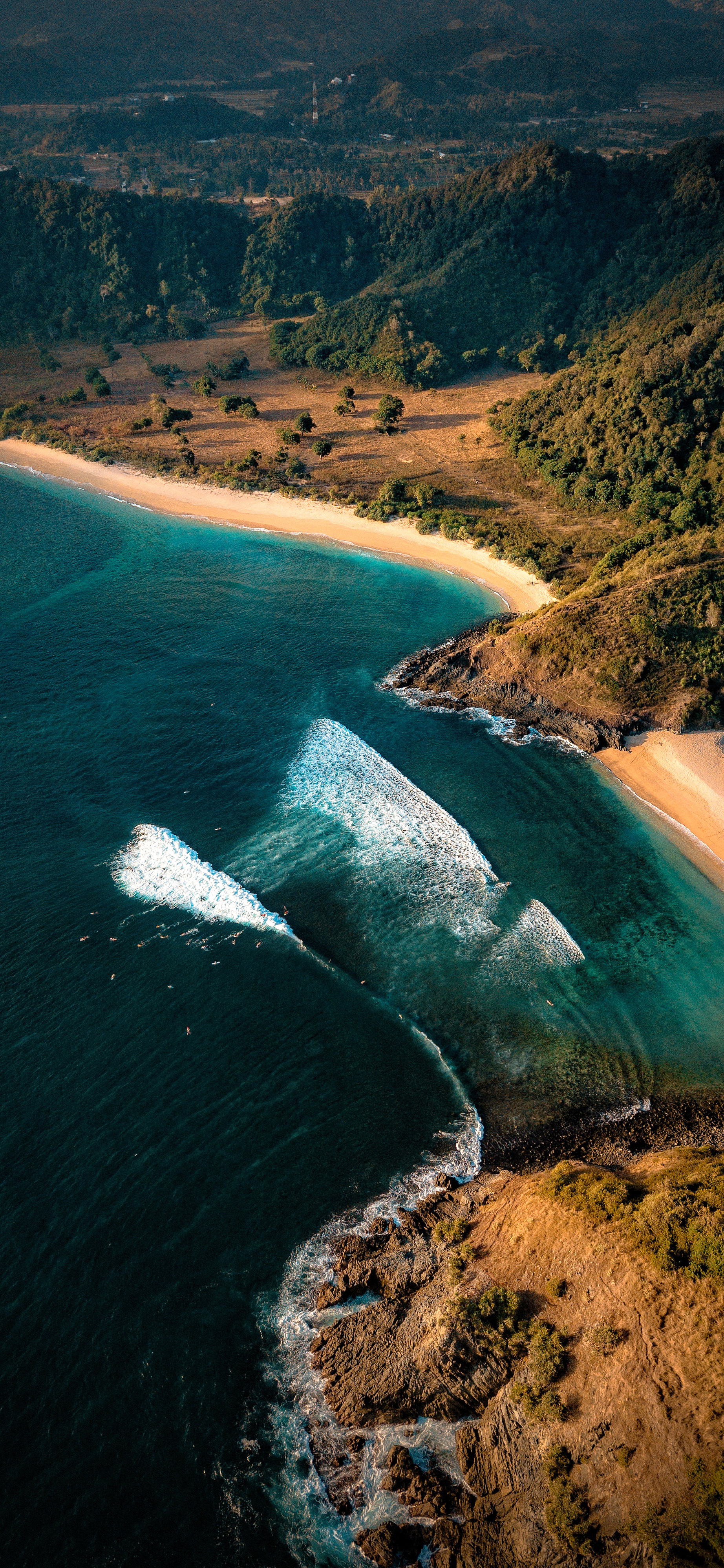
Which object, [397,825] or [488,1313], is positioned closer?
[488,1313]

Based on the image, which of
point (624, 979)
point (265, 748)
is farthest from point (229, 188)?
point (624, 979)

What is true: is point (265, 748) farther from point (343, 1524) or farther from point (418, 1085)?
point (343, 1524)

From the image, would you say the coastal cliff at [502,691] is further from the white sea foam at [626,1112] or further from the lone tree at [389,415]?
the lone tree at [389,415]

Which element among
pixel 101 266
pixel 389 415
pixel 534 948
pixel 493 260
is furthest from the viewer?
pixel 101 266

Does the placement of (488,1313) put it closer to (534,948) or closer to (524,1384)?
(524,1384)

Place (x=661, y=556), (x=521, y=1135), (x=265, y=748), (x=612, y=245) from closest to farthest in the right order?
(x=521, y=1135) < (x=265, y=748) < (x=661, y=556) < (x=612, y=245)

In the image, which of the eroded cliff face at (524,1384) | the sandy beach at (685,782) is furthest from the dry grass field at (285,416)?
the eroded cliff face at (524,1384)

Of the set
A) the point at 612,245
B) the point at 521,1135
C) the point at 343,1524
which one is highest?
the point at 612,245

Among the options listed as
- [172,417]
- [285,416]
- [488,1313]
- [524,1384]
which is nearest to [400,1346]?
[488,1313]
